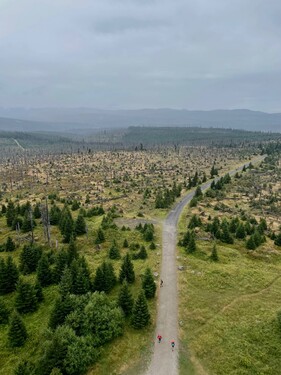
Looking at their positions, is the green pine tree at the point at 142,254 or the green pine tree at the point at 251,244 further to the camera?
the green pine tree at the point at 251,244

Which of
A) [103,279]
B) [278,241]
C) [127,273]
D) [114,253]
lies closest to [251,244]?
[278,241]

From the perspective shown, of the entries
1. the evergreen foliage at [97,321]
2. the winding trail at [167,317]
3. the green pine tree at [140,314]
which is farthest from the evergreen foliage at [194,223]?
the evergreen foliage at [97,321]

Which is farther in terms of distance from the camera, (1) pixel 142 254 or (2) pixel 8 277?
(1) pixel 142 254

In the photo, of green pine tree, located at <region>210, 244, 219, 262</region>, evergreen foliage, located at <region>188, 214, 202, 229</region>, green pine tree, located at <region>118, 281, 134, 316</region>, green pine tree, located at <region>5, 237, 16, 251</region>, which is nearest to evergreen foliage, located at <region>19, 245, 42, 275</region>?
green pine tree, located at <region>5, 237, 16, 251</region>

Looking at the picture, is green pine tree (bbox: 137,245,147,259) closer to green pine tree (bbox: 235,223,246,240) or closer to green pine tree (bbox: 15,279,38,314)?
green pine tree (bbox: 15,279,38,314)

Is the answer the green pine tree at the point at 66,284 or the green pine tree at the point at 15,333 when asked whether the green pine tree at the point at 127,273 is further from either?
the green pine tree at the point at 15,333

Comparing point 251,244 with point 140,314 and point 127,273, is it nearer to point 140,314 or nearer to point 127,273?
point 127,273

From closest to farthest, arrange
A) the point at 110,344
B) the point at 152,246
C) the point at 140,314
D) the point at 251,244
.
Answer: the point at 110,344
the point at 140,314
the point at 152,246
the point at 251,244

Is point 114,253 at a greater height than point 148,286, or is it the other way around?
point 148,286

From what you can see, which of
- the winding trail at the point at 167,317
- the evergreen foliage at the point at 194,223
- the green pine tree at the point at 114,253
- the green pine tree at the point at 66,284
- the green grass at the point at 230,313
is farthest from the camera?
the evergreen foliage at the point at 194,223
